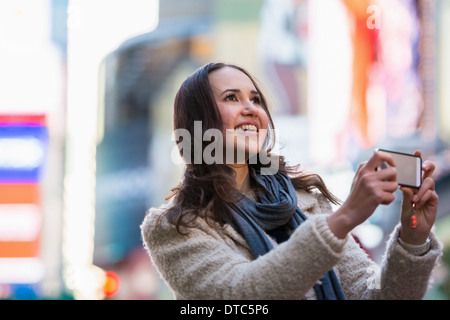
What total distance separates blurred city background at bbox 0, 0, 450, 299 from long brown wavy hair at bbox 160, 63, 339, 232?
959 centimetres

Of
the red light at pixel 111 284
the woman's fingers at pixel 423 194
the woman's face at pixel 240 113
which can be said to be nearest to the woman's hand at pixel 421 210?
the woman's fingers at pixel 423 194

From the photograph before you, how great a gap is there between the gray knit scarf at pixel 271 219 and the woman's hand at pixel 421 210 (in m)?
0.25

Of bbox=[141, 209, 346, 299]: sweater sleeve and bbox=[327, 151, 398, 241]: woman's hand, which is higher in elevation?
bbox=[327, 151, 398, 241]: woman's hand

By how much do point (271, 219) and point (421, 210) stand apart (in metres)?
0.43

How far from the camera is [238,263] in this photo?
1900 millimetres

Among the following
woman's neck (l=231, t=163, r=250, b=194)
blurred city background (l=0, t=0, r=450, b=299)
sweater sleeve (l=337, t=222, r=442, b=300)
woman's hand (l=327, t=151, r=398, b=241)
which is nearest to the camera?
woman's hand (l=327, t=151, r=398, b=241)

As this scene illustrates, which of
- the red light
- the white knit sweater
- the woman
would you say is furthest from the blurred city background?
the white knit sweater

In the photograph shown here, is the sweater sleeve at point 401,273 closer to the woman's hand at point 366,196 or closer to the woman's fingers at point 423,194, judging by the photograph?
the woman's fingers at point 423,194

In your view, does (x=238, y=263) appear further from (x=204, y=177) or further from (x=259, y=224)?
(x=204, y=177)

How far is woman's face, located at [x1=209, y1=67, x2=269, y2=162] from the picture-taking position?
217 centimetres

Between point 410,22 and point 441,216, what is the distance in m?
3.40

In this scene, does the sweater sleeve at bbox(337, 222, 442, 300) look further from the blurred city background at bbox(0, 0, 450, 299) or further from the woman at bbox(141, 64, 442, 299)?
the blurred city background at bbox(0, 0, 450, 299)

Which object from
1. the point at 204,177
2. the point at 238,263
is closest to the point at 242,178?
the point at 204,177

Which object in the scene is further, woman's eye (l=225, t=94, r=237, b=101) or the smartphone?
woman's eye (l=225, t=94, r=237, b=101)
